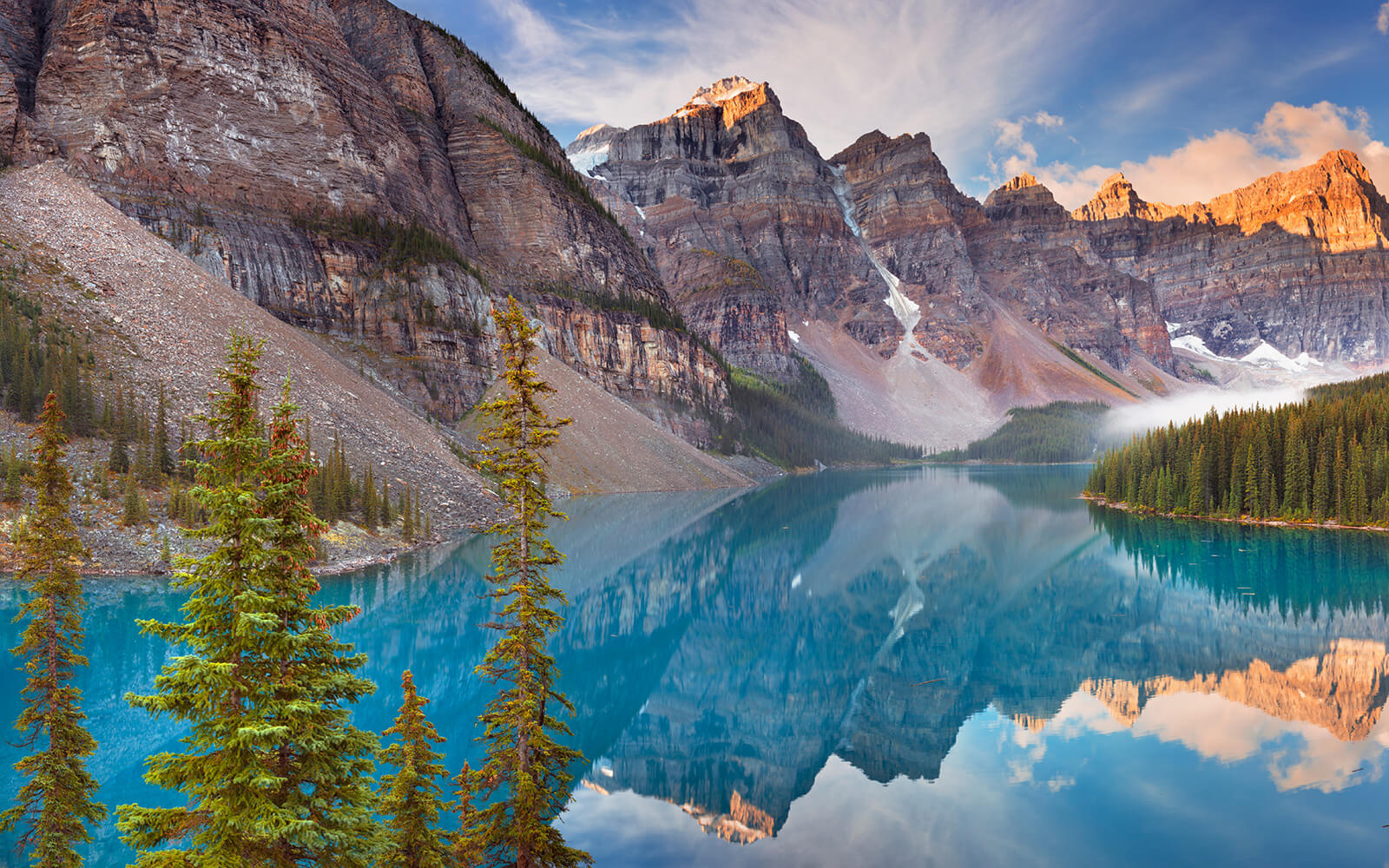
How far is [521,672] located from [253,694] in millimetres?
4373

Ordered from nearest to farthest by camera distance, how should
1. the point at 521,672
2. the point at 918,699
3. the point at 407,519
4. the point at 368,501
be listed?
the point at 521,672 < the point at 918,699 < the point at 368,501 < the point at 407,519

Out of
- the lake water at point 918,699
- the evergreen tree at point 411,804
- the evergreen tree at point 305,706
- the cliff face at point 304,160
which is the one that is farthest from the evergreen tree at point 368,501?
the evergreen tree at point 305,706

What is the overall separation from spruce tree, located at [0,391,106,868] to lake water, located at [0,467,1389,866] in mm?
1380

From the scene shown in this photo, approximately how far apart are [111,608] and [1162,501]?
84787 mm

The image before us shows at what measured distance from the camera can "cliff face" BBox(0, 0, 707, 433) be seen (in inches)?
2837

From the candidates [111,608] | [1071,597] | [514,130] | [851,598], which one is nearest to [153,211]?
[111,608]

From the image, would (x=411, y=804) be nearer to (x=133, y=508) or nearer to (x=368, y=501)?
(x=133, y=508)

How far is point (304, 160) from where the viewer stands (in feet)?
277

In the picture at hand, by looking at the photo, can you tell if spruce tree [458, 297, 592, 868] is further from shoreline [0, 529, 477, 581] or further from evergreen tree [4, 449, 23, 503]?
evergreen tree [4, 449, 23, 503]

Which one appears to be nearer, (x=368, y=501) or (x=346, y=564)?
(x=346, y=564)

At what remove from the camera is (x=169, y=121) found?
7475cm

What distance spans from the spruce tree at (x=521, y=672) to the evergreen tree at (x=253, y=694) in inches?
115

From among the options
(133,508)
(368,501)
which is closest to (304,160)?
(368,501)

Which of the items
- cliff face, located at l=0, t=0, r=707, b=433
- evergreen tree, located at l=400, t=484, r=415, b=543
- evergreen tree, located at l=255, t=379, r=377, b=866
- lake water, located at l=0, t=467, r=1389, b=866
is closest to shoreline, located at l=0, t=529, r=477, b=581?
evergreen tree, located at l=400, t=484, r=415, b=543
